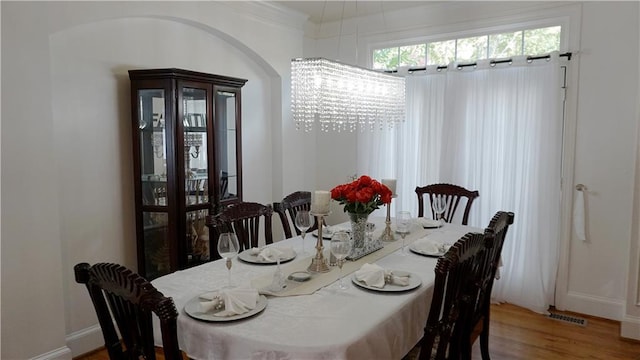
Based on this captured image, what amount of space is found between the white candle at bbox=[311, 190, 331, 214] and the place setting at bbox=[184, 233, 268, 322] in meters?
0.50

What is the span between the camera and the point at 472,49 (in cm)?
392

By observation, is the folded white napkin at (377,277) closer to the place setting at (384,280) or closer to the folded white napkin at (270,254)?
the place setting at (384,280)

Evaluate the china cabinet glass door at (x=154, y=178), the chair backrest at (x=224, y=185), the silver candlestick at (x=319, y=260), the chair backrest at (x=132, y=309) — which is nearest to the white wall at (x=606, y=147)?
the silver candlestick at (x=319, y=260)

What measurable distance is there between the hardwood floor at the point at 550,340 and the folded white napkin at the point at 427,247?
92cm

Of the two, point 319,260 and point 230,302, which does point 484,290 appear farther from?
point 230,302

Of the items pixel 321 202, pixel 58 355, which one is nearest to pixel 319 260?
pixel 321 202

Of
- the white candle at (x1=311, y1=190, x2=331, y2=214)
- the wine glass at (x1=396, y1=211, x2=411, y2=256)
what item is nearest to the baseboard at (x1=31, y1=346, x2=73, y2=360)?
the white candle at (x1=311, y1=190, x2=331, y2=214)

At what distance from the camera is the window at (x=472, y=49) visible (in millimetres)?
3615

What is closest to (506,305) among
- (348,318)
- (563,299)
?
(563,299)

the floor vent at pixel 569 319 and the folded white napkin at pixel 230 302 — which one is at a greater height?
the folded white napkin at pixel 230 302

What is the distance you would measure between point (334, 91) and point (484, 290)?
1.38 m

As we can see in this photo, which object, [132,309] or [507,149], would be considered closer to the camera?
[132,309]

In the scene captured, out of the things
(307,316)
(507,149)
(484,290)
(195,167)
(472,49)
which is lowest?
(484,290)

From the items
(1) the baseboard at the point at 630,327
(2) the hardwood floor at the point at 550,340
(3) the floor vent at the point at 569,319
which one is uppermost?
(1) the baseboard at the point at 630,327
